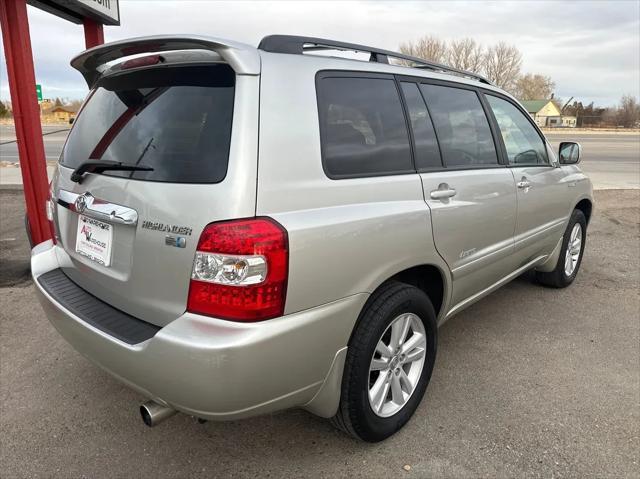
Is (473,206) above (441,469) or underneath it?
above

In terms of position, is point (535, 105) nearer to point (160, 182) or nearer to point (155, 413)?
point (160, 182)

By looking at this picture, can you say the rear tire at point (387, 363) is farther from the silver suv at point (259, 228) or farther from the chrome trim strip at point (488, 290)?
the chrome trim strip at point (488, 290)

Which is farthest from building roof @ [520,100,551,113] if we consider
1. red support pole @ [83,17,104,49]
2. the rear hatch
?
the rear hatch

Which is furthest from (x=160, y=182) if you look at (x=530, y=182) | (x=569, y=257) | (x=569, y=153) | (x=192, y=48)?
(x=569, y=257)

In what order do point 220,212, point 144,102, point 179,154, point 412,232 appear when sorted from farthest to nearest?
point 412,232 → point 144,102 → point 179,154 → point 220,212

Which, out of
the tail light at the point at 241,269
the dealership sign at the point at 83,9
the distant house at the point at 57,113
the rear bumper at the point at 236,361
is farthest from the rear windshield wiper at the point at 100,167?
the distant house at the point at 57,113

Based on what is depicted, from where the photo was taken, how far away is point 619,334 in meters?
3.70

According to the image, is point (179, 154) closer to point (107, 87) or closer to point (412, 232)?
point (107, 87)

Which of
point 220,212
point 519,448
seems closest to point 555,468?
point 519,448

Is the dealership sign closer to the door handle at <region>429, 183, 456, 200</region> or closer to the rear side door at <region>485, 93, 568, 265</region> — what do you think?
Answer: the rear side door at <region>485, 93, 568, 265</region>

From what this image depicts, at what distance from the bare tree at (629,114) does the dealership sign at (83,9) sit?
304 ft

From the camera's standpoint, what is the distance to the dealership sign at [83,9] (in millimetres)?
4961

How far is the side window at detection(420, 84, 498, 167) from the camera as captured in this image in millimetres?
2781

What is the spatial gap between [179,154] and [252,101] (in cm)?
36
